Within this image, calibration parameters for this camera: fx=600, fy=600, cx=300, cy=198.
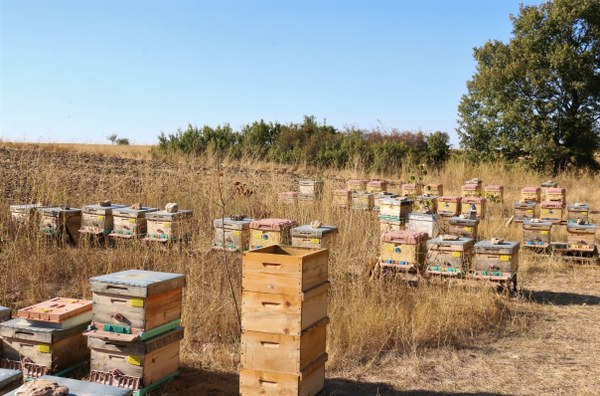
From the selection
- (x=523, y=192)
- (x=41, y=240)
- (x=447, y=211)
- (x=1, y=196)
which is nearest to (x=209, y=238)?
(x=41, y=240)

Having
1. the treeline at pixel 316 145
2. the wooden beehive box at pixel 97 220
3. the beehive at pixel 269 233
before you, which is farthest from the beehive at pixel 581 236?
the treeline at pixel 316 145

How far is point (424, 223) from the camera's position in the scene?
31.6 ft

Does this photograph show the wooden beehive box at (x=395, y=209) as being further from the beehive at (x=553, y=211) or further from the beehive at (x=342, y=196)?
the beehive at (x=553, y=211)

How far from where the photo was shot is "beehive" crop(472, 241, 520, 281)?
7562 millimetres

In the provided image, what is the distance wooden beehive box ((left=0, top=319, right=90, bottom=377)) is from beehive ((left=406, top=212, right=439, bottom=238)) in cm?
608

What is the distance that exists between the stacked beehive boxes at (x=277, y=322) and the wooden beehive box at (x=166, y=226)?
4.73 m

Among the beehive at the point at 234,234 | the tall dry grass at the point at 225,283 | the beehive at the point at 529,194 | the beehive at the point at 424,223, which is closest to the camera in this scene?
the tall dry grass at the point at 225,283

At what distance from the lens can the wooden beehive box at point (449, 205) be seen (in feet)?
41.6

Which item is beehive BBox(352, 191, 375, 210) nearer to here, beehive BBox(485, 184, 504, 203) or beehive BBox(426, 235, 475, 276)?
beehive BBox(485, 184, 504, 203)

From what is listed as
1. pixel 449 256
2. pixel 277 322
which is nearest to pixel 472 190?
pixel 449 256

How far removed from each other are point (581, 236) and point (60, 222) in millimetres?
8579

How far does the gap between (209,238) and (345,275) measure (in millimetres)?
2765

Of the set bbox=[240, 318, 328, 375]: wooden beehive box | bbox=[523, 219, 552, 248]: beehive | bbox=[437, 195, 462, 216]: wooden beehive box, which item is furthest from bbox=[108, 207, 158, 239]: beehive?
bbox=[523, 219, 552, 248]: beehive

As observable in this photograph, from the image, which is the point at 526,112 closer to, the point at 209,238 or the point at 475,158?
the point at 475,158
